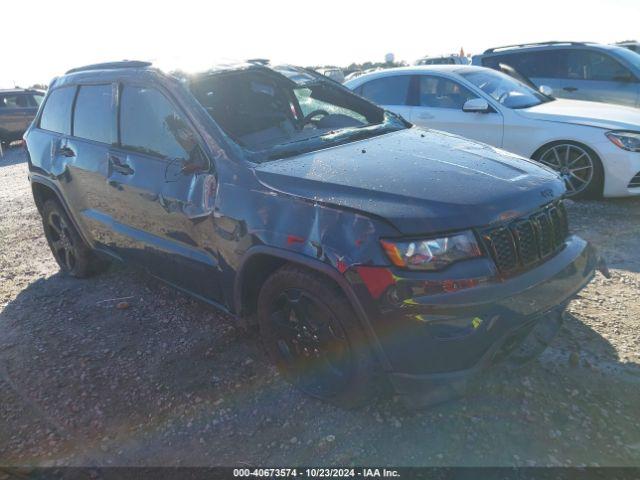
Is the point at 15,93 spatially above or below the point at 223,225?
above

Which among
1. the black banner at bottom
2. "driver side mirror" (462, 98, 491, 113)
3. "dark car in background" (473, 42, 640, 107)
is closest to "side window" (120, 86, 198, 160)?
the black banner at bottom

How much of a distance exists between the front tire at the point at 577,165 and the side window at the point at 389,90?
1988 millimetres

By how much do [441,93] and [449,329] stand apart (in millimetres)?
5008

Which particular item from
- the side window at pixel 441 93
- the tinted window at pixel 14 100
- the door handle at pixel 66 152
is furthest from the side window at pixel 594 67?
the tinted window at pixel 14 100

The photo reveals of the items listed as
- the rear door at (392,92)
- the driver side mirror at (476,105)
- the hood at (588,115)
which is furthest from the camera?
the rear door at (392,92)

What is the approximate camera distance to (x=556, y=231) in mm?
2604

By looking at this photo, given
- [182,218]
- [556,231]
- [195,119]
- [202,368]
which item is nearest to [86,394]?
[202,368]

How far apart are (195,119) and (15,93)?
1505cm

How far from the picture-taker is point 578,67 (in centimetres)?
804

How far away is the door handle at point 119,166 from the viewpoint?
11.1 feet

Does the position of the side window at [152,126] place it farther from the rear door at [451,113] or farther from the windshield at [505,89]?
the windshield at [505,89]

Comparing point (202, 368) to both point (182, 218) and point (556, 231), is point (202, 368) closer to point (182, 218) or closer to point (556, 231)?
point (182, 218)

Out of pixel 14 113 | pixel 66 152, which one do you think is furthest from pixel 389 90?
pixel 14 113

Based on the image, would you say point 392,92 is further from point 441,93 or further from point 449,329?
point 449,329
